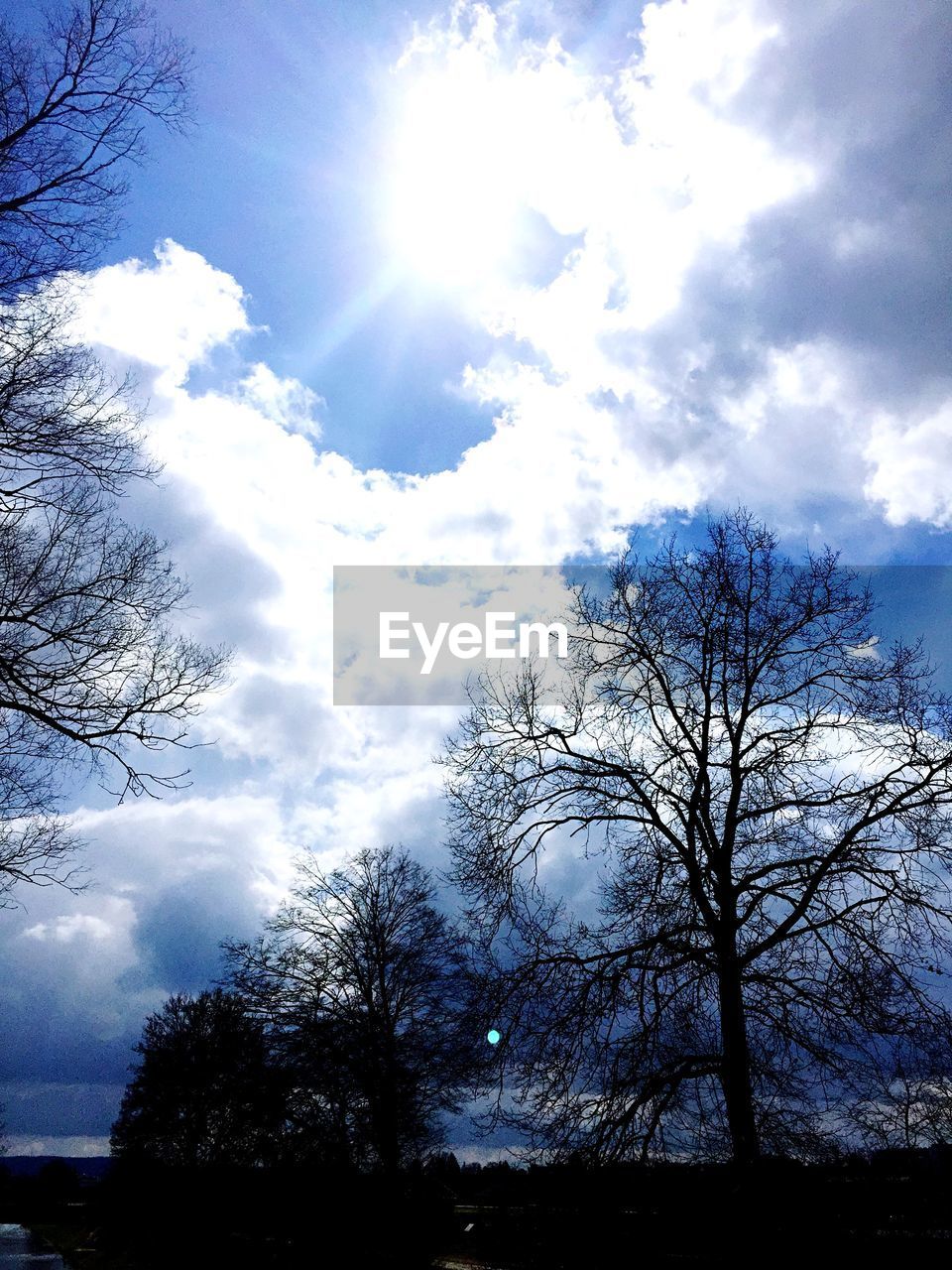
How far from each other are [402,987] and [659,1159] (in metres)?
18.3

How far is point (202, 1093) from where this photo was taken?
1537 inches

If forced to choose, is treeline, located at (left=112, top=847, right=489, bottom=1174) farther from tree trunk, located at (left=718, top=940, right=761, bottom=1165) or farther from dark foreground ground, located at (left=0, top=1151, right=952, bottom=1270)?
tree trunk, located at (left=718, top=940, right=761, bottom=1165)

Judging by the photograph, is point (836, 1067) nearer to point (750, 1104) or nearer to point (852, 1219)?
point (750, 1104)

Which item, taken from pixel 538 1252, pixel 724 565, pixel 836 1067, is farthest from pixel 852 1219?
pixel 724 565

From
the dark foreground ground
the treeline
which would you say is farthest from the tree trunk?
the treeline

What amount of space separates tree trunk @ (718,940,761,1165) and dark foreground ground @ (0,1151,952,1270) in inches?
20.3

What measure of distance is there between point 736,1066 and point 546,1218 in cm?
521

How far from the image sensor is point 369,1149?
2441 centimetres

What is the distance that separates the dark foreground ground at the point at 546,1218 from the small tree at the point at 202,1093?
163 cm

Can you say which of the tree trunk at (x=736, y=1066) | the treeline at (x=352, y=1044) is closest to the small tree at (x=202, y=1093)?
the treeline at (x=352, y=1044)

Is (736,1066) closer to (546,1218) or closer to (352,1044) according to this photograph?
(546,1218)

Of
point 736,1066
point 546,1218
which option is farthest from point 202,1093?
point 736,1066

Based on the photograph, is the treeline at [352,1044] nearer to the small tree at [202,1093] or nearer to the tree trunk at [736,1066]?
the small tree at [202,1093]

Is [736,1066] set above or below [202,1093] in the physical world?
→ above
